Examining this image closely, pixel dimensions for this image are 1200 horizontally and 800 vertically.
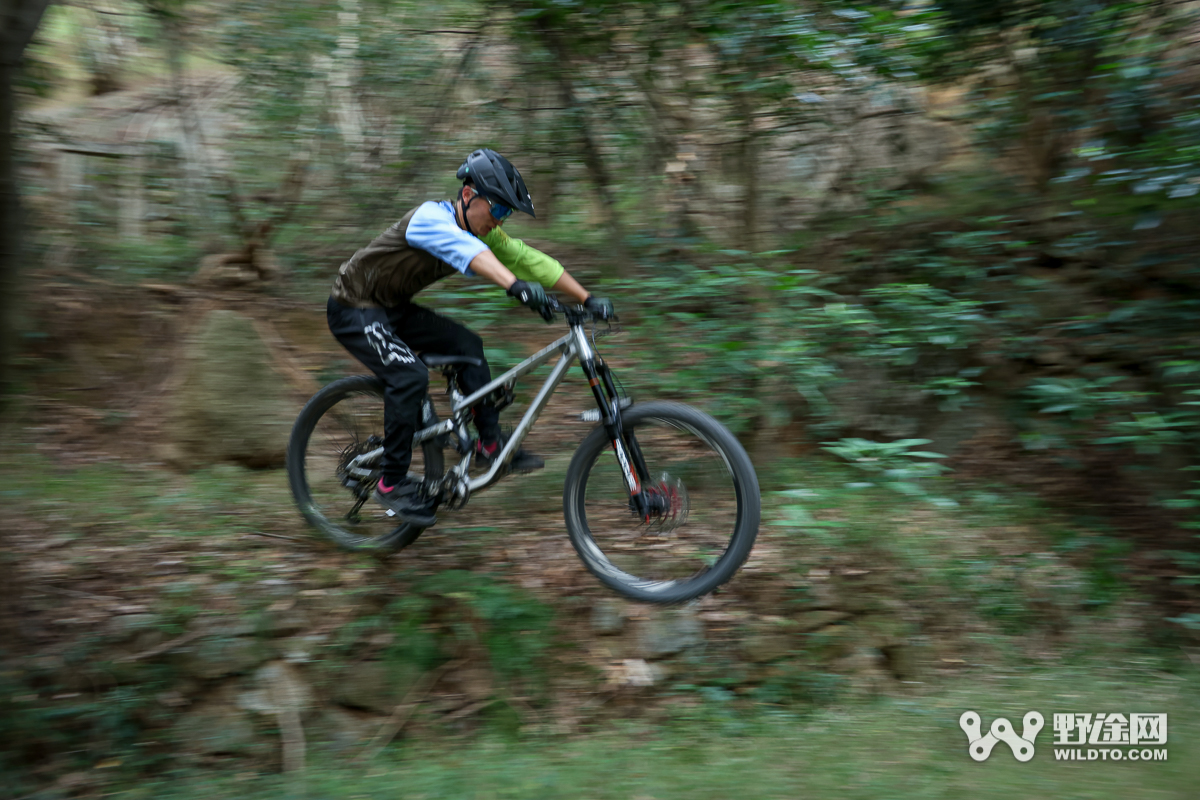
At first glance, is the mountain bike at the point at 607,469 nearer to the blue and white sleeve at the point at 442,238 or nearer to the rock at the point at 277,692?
the blue and white sleeve at the point at 442,238

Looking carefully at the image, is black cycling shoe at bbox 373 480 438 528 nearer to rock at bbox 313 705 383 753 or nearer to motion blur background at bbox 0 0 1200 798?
motion blur background at bbox 0 0 1200 798

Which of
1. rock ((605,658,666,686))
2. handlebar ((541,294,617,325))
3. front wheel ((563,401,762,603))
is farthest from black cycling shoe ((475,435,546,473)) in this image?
rock ((605,658,666,686))

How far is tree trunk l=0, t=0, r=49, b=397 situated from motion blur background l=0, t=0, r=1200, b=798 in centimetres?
4

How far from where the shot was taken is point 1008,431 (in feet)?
18.6

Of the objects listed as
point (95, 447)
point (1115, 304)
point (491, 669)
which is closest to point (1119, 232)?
point (1115, 304)

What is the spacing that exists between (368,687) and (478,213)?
2339mm

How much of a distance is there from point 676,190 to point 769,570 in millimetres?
3631

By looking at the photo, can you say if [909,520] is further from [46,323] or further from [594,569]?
[46,323]

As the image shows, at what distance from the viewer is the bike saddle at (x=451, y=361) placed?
4375mm

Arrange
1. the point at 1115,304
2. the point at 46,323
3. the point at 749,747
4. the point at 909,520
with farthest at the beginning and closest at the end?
the point at 46,323 → the point at 1115,304 → the point at 909,520 → the point at 749,747

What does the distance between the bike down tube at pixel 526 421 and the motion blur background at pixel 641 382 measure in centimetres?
54

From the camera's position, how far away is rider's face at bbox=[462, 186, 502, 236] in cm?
405

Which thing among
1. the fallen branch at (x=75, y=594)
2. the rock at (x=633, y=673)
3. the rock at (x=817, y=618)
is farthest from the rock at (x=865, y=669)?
the fallen branch at (x=75, y=594)

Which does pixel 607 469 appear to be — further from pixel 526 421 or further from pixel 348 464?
pixel 348 464
